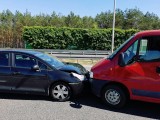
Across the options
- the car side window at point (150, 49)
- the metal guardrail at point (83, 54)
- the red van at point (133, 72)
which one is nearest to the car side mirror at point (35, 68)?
the red van at point (133, 72)

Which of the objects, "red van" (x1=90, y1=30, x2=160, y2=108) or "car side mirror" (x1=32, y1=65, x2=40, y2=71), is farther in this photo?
"car side mirror" (x1=32, y1=65, x2=40, y2=71)

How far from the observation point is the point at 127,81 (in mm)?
5766

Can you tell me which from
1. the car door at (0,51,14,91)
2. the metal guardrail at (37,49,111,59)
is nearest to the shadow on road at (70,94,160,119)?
the car door at (0,51,14,91)

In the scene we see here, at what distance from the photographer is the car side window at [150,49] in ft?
18.1

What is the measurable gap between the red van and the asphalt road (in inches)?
13.5

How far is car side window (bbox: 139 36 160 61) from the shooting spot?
217 inches

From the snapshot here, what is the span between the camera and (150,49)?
559 cm

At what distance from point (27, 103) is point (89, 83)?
172 cm

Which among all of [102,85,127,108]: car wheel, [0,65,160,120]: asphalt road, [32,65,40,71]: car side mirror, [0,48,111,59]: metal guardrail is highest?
[32,65,40,71]: car side mirror

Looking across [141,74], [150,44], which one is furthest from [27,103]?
[150,44]

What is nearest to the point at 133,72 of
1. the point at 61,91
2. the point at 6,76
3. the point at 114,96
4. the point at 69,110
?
the point at 114,96

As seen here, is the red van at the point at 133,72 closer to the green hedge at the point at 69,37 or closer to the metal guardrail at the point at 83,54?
the metal guardrail at the point at 83,54

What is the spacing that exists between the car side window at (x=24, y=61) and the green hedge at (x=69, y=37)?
22.2 m

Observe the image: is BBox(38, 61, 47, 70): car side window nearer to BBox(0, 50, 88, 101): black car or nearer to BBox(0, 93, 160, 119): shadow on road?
BBox(0, 50, 88, 101): black car
